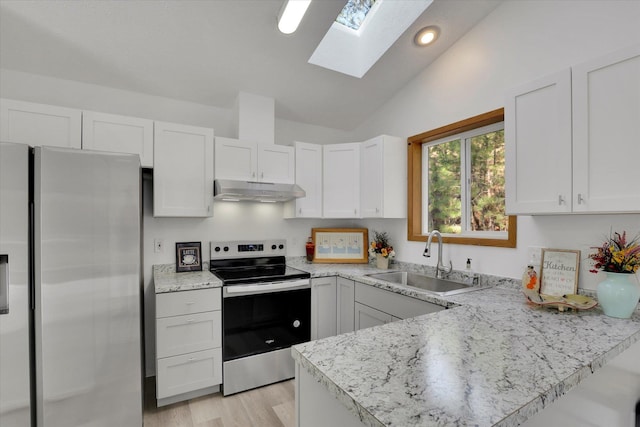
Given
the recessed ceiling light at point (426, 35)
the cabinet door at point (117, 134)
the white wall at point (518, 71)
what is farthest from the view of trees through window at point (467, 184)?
the cabinet door at point (117, 134)

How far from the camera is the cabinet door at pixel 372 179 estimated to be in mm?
2804

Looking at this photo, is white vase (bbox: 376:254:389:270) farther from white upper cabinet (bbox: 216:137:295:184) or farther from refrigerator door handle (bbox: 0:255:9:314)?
refrigerator door handle (bbox: 0:255:9:314)

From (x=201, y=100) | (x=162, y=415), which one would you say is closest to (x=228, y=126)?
(x=201, y=100)

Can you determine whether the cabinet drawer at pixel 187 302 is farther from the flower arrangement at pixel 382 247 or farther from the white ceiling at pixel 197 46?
the white ceiling at pixel 197 46

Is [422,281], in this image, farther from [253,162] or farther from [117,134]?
[117,134]

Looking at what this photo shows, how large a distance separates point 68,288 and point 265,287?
1.19m

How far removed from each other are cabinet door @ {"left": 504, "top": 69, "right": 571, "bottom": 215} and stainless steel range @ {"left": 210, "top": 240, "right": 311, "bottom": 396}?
1680 millimetres

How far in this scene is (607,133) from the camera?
1.41 meters

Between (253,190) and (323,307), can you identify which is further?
(323,307)

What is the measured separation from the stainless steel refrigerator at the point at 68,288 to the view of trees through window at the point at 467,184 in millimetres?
2428

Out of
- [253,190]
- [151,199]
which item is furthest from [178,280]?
[253,190]

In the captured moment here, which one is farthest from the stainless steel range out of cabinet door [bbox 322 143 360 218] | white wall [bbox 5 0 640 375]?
cabinet door [bbox 322 143 360 218]

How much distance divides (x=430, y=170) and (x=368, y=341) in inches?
86.5

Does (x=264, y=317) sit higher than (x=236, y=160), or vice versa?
(x=236, y=160)
